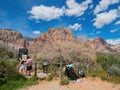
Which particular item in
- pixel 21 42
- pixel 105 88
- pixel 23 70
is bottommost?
pixel 105 88

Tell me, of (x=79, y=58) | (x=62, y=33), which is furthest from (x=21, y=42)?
(x=79, y=58)

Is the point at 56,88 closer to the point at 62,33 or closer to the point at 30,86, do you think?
the point at 30,86

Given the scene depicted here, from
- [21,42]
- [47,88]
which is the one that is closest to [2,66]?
[47,88]

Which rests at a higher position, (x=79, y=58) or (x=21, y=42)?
(x=21, y=42)

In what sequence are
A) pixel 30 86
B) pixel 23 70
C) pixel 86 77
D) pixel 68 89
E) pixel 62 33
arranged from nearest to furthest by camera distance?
pixel 68 89, pixel 30 86, pixel 86 77, pixel 23 70, pixel 62 33

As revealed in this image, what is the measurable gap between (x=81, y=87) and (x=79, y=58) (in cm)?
2911

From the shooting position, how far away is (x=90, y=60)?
4491 cm

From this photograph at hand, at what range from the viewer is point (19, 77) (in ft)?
61.0

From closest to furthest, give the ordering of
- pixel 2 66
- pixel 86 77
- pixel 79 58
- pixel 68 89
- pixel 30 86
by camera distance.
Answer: pixel 68 89, pixel 30 86, pixel 2 66, pixel 86 77, pixel 79 58

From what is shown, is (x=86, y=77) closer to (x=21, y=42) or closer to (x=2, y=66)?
(x=2, y=66)

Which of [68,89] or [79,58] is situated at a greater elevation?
→ [79,58]

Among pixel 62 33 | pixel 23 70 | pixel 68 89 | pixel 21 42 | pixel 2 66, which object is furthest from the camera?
pixel 62 33

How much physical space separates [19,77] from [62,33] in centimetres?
16332

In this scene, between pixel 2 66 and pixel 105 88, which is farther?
pixel 2 66
